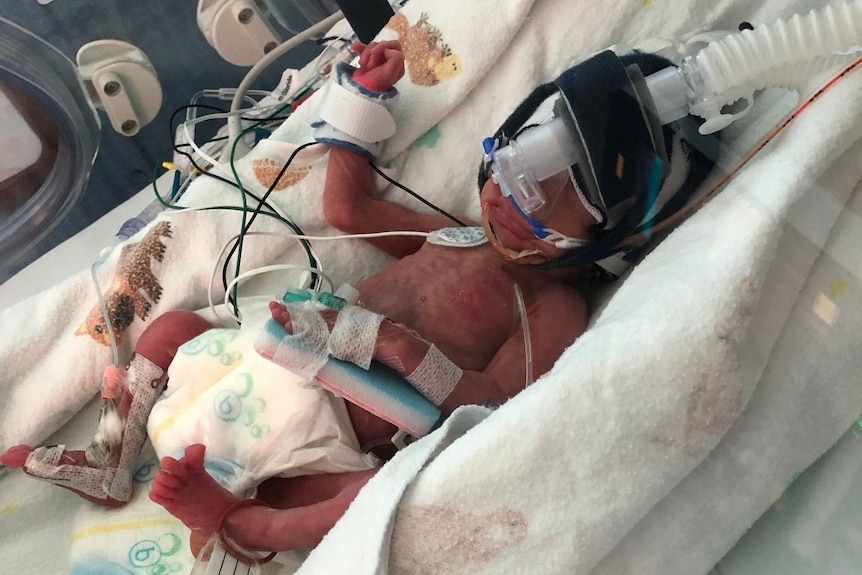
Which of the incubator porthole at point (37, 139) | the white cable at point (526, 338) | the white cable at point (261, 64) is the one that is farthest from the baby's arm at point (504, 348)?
the incubator porthole at point (37, 139)

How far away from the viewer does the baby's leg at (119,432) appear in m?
0.98

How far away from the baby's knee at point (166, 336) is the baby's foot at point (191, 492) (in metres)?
0.26

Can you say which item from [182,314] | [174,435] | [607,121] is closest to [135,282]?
[182,314]

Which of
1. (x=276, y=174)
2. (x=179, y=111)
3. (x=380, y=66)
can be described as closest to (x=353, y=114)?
(x=380, y=66)

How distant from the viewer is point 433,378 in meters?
0.92

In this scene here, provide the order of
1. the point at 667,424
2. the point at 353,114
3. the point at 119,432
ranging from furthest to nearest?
1. the point at 353,114
2. the point at 119,432
3. the point at 667,424

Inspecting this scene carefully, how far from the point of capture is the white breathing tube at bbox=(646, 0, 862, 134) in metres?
0.72

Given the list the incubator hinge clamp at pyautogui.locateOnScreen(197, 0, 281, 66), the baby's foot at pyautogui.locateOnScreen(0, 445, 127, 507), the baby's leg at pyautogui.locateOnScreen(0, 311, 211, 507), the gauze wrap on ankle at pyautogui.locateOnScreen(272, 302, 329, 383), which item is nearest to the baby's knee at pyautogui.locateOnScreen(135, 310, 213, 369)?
the baby's leg at pyautogui.locateOnScreen(0, 311, 211, 507)

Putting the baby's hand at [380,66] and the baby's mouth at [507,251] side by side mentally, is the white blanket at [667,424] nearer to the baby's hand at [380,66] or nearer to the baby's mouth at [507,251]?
the baby's mouth at [507,251]

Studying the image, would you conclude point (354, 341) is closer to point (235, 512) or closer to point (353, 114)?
point (235, 512)

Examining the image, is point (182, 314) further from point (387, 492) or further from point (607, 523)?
point (607, 523)

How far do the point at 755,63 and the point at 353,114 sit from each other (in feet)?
2.03

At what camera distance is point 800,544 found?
65 cm

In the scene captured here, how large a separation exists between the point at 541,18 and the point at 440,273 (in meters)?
0.45
